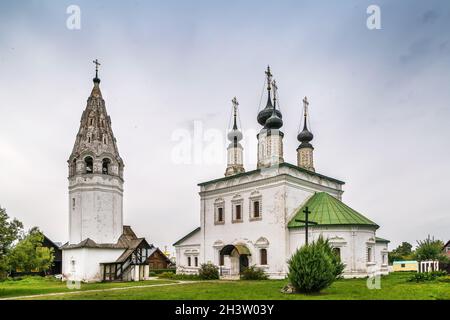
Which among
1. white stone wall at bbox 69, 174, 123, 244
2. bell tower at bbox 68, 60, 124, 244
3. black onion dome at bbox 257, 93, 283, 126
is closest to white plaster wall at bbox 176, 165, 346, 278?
black onion dome at bbox 257, 93, 283, 126

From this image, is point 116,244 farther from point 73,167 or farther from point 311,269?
point 311,269

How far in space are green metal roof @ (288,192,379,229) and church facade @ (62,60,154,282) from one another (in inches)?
429

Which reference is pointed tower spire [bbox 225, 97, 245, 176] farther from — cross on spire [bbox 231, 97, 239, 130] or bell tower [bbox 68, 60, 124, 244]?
bell tower [bbox 68, 60, 124, 244]

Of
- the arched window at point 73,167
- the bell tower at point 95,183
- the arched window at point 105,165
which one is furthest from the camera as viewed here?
the arched window at point 105,165

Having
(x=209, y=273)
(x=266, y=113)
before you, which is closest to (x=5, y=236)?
(x=209, y=273)

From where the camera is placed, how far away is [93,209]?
27594 millimetres

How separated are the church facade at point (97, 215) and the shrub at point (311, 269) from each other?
576 inches

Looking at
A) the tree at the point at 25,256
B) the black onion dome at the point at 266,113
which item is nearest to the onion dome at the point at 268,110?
the black onion dome at the point at 266,113

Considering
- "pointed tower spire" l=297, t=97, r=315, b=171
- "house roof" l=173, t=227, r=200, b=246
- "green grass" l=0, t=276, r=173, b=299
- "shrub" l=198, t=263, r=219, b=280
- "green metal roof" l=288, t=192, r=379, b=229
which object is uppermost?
"pointed tower spire" l=297, t=97, r=315, b=171

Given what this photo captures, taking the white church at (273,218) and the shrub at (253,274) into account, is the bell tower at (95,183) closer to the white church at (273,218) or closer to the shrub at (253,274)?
the white church at (273,218)

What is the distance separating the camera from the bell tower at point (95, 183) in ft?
90.4

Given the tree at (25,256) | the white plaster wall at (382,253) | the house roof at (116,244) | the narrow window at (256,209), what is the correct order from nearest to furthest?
the tree at (25,256) < the house roof at (116,244) < the narrow window at (256,209) < the white plaster wall at (382,253)

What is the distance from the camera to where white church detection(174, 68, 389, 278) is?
25.5 metres
